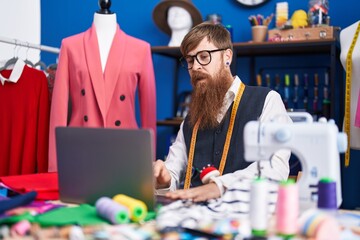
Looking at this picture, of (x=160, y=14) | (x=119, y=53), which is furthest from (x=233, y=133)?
(x=160, y=14)

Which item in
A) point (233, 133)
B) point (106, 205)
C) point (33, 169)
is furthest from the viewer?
point (33, 169)

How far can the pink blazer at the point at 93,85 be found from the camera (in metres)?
2.57

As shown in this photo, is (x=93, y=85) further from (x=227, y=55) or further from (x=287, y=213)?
(x=287, y=213)

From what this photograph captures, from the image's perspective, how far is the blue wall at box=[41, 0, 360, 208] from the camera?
131 inches

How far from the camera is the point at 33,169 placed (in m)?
2.81

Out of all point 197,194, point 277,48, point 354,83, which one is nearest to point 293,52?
point 277,48

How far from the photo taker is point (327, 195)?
1.31 metres

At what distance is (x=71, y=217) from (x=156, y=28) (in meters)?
2.77

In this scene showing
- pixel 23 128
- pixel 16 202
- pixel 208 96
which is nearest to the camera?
pixel 16 202

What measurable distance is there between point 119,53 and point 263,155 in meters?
1.39

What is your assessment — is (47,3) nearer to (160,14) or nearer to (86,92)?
(160,14)

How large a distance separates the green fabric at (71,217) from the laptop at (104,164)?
0.24 feet

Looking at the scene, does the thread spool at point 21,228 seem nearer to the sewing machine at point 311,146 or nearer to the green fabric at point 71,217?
the green fabric at point 71,217

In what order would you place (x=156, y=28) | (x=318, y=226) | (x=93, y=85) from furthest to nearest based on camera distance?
1. (x=156, y=28)
2. (x=93, y=85)
3. (x=318, y=226)
